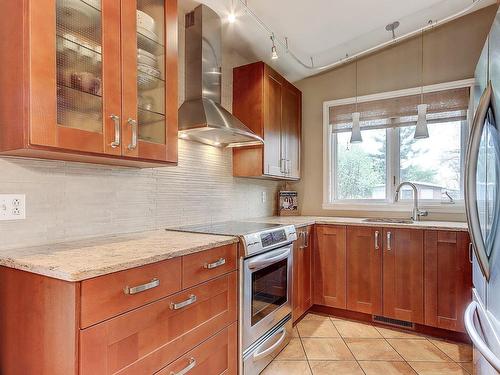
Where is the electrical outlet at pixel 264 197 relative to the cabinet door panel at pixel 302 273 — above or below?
above

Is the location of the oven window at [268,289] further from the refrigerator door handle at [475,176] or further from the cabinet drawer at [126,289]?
the refrigerator door handle at [475,176]

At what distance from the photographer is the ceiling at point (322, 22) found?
2451 mm

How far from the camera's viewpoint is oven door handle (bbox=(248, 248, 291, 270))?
74.9 inches

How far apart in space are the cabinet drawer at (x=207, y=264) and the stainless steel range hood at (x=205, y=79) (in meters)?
0.84

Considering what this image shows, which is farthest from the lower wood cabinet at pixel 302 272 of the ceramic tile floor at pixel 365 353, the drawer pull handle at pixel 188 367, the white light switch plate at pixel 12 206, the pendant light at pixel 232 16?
the white light switch plate at pixel 12 206

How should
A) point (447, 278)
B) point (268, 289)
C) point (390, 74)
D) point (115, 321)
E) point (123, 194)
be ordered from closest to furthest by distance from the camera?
point (115, 321), point (123, 194), point (268, 289), point (447, 278), point (390, 74)

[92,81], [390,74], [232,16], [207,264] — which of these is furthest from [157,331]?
[390,74]

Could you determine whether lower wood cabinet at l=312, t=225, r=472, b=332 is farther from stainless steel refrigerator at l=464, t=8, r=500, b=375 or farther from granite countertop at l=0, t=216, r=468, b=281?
granite countertop at l=0, t=216, r=468, b=281

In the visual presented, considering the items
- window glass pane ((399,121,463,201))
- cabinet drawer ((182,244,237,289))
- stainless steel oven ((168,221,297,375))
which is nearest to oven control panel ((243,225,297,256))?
stainless steel oven ((168,221,297,375))

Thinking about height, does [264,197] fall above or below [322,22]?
below

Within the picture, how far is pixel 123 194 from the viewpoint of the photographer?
75.8 inches

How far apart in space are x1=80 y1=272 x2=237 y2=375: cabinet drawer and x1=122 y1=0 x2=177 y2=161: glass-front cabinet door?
740mm

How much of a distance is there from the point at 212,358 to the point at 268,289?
0.66 meters

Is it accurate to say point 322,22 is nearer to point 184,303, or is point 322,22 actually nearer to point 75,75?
point 75,75
